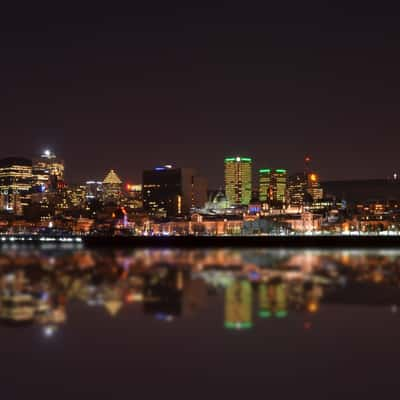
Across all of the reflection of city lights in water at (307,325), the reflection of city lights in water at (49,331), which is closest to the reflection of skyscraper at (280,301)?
the reflection of city lights in water at (307,325)

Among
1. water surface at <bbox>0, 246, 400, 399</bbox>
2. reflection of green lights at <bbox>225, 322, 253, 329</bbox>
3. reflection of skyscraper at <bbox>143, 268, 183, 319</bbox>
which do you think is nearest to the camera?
water surface at <bbox>0, 246, 400, 399</bbox>

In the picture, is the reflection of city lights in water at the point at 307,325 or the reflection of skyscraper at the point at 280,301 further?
the reflection of skyscraper at the point at 280,301

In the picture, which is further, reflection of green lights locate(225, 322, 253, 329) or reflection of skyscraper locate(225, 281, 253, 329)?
reflection of skyscraper locate(225, 281, 253, 329)

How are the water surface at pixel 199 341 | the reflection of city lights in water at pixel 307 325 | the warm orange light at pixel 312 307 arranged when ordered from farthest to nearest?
the warm orange light at pixel 312 307 < the reflection of city lights in water at pixel 307 325 < the water surface at pixel 199 341

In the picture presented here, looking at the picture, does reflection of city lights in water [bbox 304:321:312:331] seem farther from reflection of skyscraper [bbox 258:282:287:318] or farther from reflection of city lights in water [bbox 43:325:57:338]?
reflection of city lights in water [bbox 43:325:57:338]

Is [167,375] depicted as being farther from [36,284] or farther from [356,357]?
[36,284]

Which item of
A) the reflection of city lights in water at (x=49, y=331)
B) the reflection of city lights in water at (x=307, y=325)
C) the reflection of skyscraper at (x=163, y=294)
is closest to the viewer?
the reflection of city lights in water at (x=49, y=331)

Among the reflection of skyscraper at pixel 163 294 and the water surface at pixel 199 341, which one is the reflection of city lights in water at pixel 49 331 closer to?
the water surface at pixel 199 341

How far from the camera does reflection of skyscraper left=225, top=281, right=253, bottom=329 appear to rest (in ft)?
55.6

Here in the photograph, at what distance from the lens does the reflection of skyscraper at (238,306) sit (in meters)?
17.0

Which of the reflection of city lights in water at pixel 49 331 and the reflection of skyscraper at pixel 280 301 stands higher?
the reflection of skyscraper at pixel 280 301

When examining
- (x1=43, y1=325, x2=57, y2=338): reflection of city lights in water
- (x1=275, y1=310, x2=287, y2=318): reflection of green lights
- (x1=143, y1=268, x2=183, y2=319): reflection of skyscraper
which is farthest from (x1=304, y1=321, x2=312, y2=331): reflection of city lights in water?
(x1=43, y1=325, x2=57, y2=338): reflection of city lights in water

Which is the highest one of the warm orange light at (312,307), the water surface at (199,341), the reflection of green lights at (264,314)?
the warm orange light at (312,307)

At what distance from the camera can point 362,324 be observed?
17.1m
